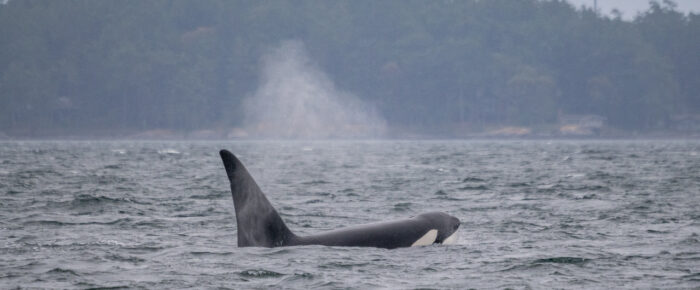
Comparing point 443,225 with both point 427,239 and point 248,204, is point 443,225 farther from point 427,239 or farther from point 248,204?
point 248,204

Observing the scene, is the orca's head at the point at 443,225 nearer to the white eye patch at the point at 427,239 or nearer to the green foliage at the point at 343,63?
the white eye patch at the point at 427,239

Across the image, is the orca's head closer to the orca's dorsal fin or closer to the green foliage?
the orca's dorsal fin

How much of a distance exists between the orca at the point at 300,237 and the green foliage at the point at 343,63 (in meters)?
152

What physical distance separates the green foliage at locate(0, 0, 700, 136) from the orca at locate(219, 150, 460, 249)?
5994 inches

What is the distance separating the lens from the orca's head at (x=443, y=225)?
14.9 meters

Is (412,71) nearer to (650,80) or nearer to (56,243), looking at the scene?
(650,80)

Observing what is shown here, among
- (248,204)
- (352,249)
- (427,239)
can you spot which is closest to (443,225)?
(427,239)

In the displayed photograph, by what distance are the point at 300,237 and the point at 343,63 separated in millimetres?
169677

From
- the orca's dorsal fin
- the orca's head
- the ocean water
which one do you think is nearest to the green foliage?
the ocean water

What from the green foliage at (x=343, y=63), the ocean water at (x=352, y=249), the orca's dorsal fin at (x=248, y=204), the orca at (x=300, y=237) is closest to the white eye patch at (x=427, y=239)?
the orca at (x=300, y=237)

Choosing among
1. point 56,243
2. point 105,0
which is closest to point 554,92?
point 105,0

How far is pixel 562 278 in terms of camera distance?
12945 mm

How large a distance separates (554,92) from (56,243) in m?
162

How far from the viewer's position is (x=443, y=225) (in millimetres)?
15008
